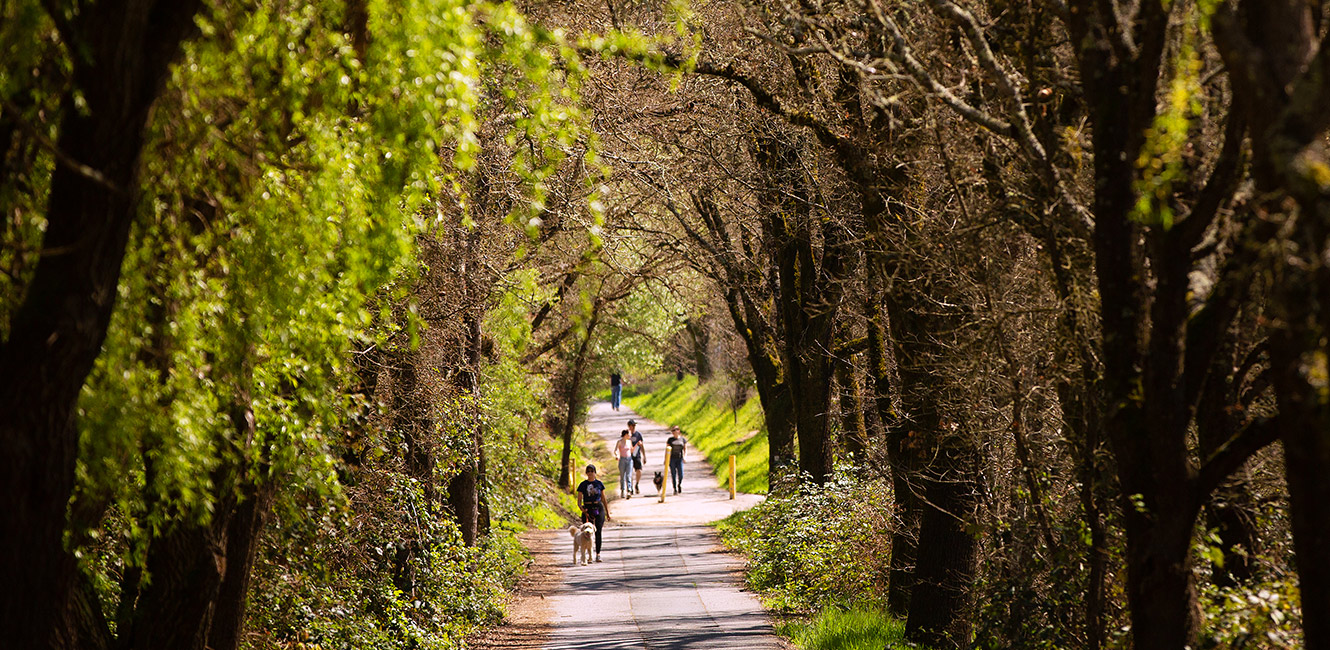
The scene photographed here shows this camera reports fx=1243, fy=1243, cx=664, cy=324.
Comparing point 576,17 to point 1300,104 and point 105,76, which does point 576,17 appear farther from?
point 1300,104

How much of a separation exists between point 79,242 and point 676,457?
30.0 m

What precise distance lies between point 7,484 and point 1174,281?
4.71m

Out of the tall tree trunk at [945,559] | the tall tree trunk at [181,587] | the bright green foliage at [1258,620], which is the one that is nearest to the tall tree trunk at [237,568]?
the tall tree trunk at [181,587]

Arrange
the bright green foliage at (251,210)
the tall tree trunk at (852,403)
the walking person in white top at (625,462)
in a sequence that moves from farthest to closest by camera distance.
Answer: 1. the walking person in white top at (625,462)
2. the tall tree trunk at (852,403)
3. the bright green foliage at (251,210)

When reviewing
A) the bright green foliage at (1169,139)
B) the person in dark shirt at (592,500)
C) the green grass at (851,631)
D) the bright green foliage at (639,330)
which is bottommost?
the green grass at (851,631)

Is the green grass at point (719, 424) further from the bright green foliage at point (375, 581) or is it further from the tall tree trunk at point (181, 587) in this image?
the tall tree trunk at point (181, 587)

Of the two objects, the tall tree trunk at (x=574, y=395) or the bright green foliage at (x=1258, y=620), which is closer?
the bright green foliage at (x=1258, y=620)

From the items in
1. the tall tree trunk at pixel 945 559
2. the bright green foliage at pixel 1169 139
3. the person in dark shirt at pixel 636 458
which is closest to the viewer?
the bright green foliage at pixel 1169 139

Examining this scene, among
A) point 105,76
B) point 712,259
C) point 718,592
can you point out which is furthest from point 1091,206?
point 712,259

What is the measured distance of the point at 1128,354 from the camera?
5602 mm

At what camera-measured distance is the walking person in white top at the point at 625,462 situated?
3238cm

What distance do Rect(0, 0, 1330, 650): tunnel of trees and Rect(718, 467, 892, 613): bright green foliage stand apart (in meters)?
3.43

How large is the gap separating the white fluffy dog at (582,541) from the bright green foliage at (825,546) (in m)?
2.89

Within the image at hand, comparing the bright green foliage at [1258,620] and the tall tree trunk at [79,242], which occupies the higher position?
the tall tree trunk at [79,242]
